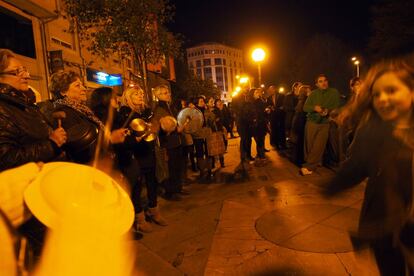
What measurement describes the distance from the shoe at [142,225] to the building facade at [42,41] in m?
10.1

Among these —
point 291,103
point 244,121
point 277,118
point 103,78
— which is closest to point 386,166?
point 244,121

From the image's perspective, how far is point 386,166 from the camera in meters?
1.85

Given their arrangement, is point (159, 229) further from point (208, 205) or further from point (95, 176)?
point (95, 176)

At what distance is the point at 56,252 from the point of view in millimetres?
1624

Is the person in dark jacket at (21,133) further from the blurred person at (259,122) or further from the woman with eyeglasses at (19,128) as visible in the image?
the blurred person at (259,122)

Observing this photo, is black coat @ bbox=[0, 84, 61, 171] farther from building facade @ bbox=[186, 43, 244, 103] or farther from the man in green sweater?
building facade @ bbox=[186, 43, 244, 103]

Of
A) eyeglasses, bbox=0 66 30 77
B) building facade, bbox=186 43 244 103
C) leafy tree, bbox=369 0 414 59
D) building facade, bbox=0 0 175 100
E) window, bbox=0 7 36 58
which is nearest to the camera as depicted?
eyeglasses, bbox=0 66 30 77

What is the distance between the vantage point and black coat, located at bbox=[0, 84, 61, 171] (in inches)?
80.7

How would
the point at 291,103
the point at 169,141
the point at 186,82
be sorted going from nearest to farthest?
the point at 169,141 → the point at 291,103 → the point at 186,82

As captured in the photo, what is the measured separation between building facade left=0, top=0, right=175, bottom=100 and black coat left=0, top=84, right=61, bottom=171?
11.2 m

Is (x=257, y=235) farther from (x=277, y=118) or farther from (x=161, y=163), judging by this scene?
(x=277, y=118)

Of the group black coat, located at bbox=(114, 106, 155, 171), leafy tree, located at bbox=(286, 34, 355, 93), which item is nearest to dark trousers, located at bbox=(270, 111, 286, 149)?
black coat, located at bbox=(114, 106, 155, 171)

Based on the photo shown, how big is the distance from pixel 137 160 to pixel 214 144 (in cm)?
365

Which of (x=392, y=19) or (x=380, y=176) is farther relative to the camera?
(x=392, y=19)
